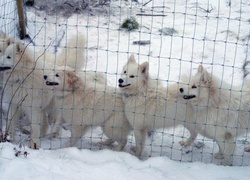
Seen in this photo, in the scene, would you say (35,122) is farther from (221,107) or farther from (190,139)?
(221,107)

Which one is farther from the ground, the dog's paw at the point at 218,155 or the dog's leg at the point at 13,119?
the dog's leg at the point at 13,119

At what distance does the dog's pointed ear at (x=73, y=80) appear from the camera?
5.25 metres

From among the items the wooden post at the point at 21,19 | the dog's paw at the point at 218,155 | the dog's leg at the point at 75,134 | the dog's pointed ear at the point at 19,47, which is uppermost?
the wooden post at the point at 21,19

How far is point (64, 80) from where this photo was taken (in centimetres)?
528

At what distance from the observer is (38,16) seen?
30.7 ft

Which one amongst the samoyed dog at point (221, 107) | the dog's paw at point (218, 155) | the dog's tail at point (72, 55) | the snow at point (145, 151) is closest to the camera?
the snow at point (145, 151)

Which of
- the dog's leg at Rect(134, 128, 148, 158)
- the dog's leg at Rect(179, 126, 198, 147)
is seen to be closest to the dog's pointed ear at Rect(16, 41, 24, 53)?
the dog's leg at Rect(134, 128, 148, 158)

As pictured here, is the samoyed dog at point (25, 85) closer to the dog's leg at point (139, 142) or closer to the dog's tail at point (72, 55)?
the dog's tail at point (72, 55)

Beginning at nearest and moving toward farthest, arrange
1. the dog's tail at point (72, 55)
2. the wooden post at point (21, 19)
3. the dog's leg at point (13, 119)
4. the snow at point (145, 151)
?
1. the snow at point (145, 151)
2. the dog's leg at point (13, 119)
3. the dog's tail at point (72, 55)
4. the wooden post at point (21, 19)

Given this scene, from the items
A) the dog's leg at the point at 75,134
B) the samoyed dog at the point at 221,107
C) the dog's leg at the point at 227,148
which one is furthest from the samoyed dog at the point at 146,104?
the dog's leg at the point at 75,134

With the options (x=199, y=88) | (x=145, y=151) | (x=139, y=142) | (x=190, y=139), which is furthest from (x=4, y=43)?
(x=190, y=139)

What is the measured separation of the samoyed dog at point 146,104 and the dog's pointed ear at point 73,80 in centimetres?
58

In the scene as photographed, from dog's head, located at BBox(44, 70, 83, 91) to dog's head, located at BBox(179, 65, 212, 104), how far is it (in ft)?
4.48

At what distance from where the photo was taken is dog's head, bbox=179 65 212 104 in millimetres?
5020
